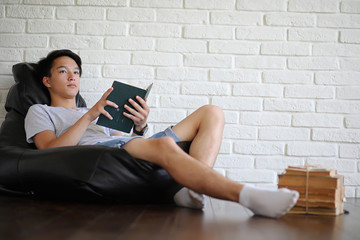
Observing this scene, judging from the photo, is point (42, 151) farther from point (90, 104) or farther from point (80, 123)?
Result: point (90, 104)

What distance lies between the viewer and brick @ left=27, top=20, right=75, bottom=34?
3084 millimetres

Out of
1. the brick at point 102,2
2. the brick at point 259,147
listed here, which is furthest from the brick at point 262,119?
the brick at point 102,2

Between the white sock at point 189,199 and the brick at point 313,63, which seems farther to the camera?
the brick at point 313,63

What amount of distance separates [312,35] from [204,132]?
1.30m

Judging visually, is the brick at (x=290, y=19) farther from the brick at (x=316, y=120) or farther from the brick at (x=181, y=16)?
the brick at (x=316, y=120)

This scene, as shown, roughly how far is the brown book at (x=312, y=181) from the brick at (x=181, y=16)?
4.57 ft

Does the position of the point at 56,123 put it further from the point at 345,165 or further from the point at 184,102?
the point at 345,165

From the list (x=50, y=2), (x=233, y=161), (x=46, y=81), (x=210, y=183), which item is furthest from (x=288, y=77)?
(x=50, y=2)

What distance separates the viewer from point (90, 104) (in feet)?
10.1

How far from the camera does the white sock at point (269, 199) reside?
171 cm

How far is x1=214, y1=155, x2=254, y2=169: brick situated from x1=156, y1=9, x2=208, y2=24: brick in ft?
3.11

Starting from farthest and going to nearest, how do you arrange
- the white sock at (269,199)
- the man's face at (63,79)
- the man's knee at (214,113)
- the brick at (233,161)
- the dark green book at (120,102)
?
the brick at (233,161)
the man's face at (63,79)
the man's knee at (214,113)
the dark green book at (120,102)
the white sock at (269,199)

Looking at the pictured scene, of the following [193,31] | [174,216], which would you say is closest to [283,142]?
[193,31]

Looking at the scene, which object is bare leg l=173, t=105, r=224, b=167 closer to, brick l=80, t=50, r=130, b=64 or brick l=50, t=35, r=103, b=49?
brick l=80, t=50, r=130, b=64
